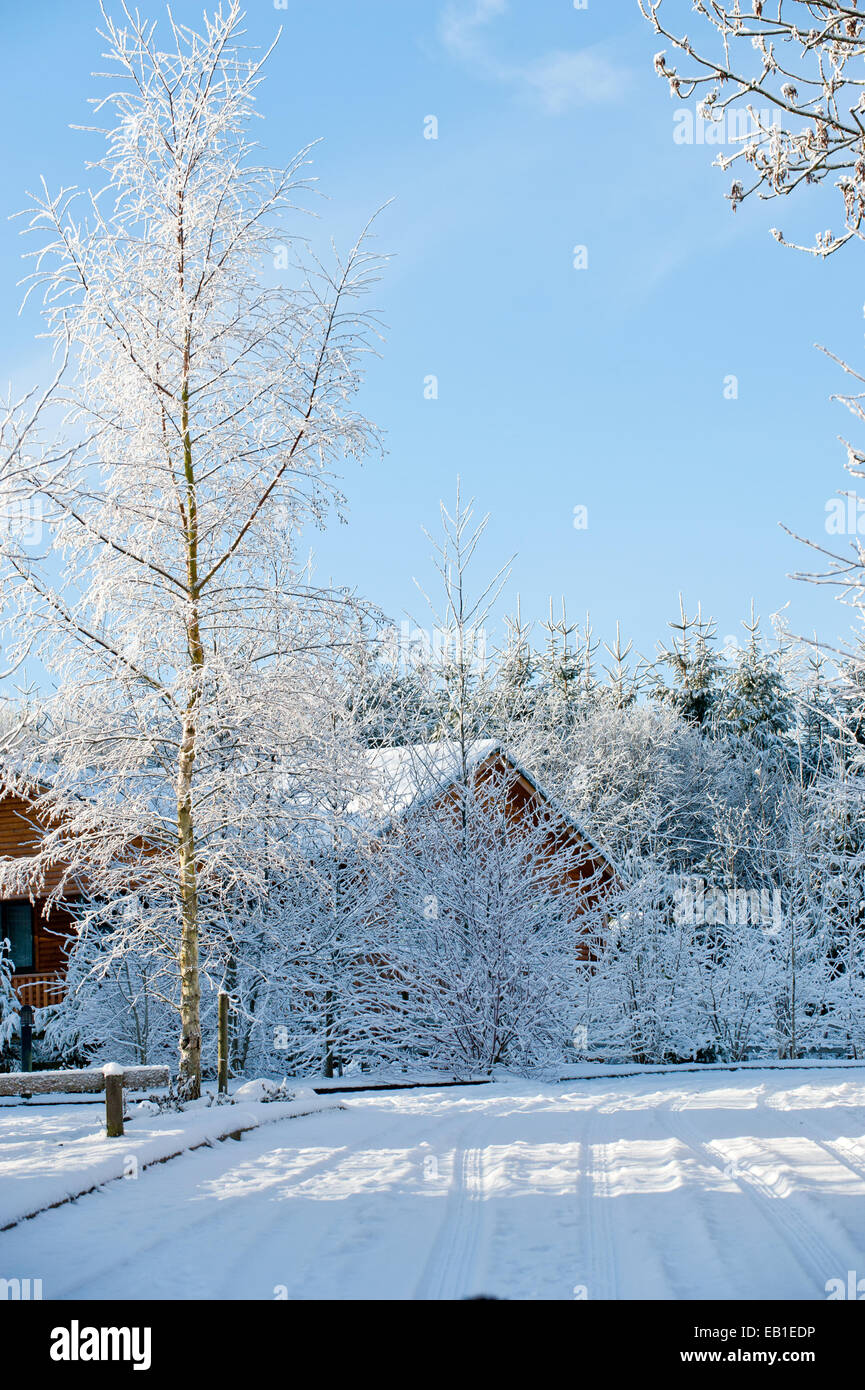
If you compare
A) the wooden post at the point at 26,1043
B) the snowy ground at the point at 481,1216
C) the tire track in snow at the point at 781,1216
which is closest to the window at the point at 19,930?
the wooden post at the point at 26,1043

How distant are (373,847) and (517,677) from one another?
26268 millimetres

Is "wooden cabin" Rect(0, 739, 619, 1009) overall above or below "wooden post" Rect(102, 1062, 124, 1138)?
above

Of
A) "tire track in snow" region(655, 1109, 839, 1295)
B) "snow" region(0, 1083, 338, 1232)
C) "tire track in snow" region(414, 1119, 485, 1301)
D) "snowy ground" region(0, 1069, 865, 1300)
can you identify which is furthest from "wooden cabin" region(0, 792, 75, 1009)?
"tire track in snow" region(655, 1109, 839, 1295)

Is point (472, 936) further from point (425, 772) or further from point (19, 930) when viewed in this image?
point (19, 930)

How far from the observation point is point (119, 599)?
1133 centimetres

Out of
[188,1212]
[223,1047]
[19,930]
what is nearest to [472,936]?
[223,1047]

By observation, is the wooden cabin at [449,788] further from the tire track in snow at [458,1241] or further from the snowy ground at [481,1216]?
the tire track in snow at [458,1241]

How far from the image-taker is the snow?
6914mm

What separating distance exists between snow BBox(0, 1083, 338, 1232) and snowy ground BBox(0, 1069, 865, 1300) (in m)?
0.16

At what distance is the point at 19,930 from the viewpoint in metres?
27.0

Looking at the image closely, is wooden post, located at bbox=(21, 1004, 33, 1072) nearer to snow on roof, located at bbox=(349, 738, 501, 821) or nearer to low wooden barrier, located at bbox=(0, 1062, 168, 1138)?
low wooden barrier, located at bbox=(0, 1062, 168, 1138)

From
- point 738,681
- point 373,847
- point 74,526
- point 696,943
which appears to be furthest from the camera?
point 738,681
